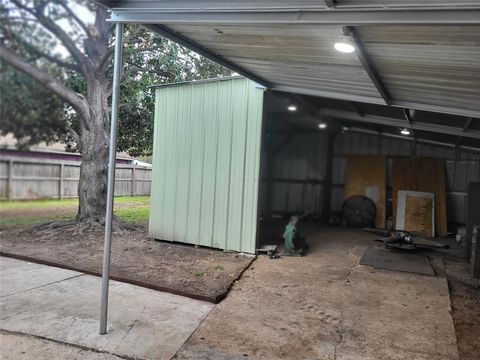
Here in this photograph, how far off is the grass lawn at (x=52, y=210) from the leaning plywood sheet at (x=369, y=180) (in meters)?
7.52

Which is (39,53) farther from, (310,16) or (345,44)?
(345,44)

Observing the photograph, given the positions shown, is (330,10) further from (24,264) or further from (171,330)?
(24,264)

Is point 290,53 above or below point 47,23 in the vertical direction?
above

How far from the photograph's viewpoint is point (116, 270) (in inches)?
180

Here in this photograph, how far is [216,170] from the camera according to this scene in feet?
20.4

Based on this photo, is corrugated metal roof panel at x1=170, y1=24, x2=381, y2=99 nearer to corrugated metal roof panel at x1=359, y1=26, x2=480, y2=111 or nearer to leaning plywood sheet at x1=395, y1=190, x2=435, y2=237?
corrugated metal roof panel at x1=359, y1=26, x2=480, y2=111

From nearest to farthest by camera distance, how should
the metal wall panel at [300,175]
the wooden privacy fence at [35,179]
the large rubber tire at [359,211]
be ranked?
the wooden privacy fence at [35,179] → the large rubber tire at [359,211] → the metal wall panel at [300,175]

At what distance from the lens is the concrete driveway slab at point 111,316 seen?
2900mm

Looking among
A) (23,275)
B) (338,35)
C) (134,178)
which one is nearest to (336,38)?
(338,35)

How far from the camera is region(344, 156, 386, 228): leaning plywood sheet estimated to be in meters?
10.1

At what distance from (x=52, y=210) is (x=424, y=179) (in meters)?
9.65

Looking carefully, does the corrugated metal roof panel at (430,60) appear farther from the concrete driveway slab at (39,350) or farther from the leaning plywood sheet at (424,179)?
the leaning plywood sheet at (424,179)

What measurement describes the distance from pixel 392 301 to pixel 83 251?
132 inches

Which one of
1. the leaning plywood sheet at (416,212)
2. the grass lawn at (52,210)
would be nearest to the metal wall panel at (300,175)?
the leaning plywood sheet at (416,212)
